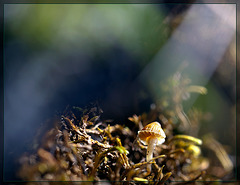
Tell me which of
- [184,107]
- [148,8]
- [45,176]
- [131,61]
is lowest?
[45,176]

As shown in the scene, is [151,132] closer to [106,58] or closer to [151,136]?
[151,136]

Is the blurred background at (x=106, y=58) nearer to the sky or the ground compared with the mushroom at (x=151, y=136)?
nearer to the sky

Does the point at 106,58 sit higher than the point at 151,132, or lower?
higher

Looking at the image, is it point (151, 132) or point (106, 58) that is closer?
point (151, 132)

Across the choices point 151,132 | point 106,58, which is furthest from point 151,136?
point 106,58

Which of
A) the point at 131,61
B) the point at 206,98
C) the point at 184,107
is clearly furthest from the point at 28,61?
the point at 206,98

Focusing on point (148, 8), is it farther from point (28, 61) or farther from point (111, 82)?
point (28, 61)
